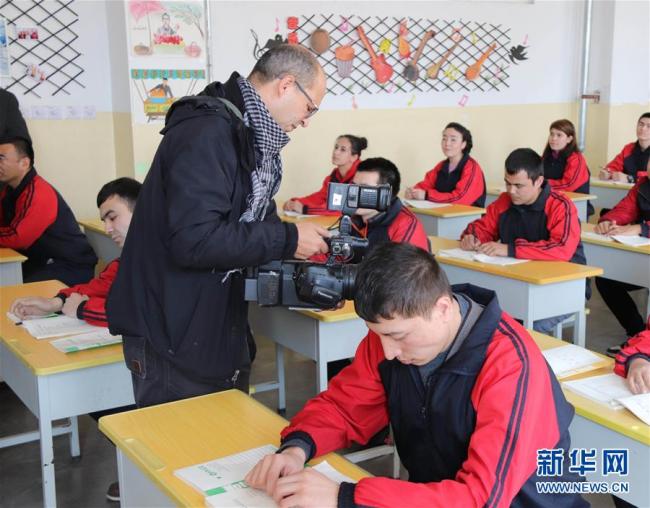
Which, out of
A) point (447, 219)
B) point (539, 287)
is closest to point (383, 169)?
point (539, 287)

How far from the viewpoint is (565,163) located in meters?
6.03

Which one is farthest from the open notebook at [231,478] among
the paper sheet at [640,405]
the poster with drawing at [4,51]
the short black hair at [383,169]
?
the poster with drawing at [4,51]

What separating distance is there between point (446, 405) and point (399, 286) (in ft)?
0.85

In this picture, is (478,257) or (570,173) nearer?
(478,257)

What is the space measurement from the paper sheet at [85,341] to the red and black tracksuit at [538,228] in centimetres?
195

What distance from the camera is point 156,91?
490 centimetres

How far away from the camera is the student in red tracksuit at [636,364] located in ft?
5.93

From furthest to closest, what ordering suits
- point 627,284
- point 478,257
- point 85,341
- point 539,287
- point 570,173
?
point 570,173 → point 627,284 → point 478,257 → point 539,287 → point 85,341

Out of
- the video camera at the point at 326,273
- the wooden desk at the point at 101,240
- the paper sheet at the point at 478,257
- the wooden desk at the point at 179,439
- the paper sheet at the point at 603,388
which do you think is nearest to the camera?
the wooden desk at the point at 179,439

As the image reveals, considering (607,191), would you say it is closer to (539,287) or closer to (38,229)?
(539,287)

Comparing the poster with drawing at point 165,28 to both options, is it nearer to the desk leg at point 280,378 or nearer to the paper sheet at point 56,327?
the desk leg at point 280,378

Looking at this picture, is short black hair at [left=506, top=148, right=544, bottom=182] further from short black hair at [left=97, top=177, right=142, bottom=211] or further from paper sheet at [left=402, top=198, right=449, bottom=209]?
short black hair at [left=97, top=177, right=142, bottom=211]

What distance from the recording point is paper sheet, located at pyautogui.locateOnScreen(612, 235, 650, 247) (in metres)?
3.66

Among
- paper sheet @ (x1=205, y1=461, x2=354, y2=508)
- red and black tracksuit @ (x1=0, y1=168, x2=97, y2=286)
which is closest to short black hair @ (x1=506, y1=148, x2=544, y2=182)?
red and black tracksuit @ (x1=0, y1=168, x2=97, y2=286)
